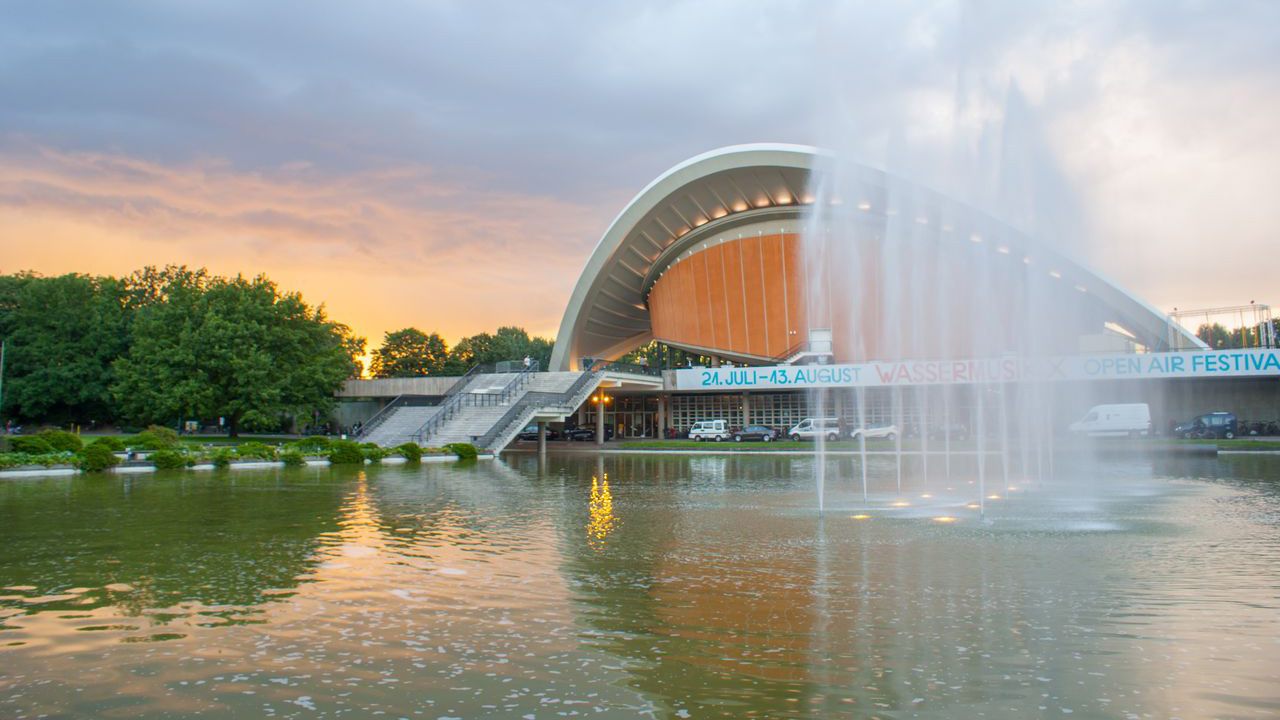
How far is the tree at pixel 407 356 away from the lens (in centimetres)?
7894

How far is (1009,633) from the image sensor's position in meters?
6.60

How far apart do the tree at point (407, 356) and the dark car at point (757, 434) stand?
40.8 m

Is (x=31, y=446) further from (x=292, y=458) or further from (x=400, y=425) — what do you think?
(x=400, y=425)

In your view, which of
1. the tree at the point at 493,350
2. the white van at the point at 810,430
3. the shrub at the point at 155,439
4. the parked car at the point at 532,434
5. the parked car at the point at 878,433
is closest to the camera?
the shrub at the point at 155,439

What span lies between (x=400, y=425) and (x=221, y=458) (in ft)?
40.5

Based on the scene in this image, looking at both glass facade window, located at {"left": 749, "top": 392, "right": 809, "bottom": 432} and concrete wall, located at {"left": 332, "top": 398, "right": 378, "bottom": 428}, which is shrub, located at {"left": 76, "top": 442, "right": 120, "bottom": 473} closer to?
concrete wall, located at {"left": 332, "top": 398, "right": 378, "bottom": 428}

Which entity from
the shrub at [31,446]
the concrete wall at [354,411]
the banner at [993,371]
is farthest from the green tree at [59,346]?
the banner at [993,371]

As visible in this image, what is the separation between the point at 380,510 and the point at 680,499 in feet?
19.4

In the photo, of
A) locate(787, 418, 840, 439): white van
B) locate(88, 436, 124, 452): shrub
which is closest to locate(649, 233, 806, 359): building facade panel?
locate(787, 418, 840, 439): white van

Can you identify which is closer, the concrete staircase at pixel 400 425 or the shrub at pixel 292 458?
the shrub at pixel 292 458

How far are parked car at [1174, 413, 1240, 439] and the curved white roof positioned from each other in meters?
4.00

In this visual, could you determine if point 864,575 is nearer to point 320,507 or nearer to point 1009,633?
point 1009,633

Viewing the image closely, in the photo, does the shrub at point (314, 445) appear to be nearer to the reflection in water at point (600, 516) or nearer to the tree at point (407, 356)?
the reflection in water at point (600, 516)

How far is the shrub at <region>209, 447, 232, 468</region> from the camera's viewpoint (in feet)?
88.6
